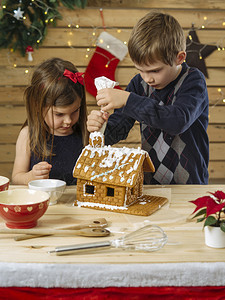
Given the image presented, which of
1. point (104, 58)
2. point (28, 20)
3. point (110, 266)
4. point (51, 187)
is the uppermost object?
point (28, 20)

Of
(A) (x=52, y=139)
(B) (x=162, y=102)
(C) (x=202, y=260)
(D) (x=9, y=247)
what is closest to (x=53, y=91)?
(A) (x=52, y=139)

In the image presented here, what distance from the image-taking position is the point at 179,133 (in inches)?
54.7

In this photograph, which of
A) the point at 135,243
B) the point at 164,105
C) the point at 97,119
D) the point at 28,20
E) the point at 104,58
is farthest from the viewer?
the point at 104,58

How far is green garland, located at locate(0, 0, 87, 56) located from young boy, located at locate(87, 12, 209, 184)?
5.73 ft

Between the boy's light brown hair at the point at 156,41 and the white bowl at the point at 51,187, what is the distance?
0.55 m

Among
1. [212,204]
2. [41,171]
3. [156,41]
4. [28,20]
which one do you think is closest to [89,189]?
[41,171]

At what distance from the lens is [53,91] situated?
5.30 ft

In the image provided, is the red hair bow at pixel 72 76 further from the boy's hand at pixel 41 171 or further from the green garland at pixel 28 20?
the green garland at pixel 28 20

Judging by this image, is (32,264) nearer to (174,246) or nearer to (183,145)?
(174,246)

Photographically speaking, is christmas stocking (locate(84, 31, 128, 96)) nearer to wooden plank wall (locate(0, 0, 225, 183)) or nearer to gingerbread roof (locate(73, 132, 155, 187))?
wooden plank wall (locate(0, 0, 225, 183))

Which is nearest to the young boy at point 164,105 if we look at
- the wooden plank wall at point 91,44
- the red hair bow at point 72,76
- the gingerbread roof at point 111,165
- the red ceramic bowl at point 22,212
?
the gingerbread roof at point 111,165

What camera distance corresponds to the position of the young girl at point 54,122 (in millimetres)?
1620

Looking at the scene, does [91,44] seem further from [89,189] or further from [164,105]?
[89,189]

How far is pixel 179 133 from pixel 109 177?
0.36m
